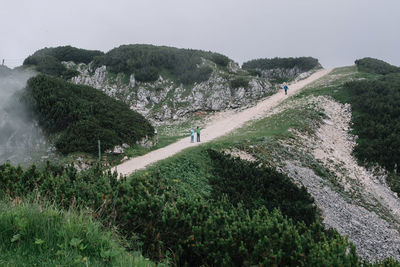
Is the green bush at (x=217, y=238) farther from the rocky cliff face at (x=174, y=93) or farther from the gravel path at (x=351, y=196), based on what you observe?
the rocky cliff face at (x=174, y=93)

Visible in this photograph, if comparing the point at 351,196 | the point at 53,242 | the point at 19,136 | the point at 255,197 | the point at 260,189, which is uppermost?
the point at 53,242

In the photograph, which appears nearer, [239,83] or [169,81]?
[239,83]

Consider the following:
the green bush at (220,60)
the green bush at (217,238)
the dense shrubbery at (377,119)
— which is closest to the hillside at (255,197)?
the green bush at (217,238)

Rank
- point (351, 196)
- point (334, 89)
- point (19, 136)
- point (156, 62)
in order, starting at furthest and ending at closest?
point (156, 62) < point (334, 89) < point (19, 136) < point (351, 196)

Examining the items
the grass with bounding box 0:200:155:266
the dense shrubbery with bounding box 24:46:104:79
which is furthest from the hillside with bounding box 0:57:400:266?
the dense shrubbery with bounding box 24:46:104:79

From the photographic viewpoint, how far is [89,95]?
2314 cm

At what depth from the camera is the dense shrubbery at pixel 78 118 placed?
56.0 feet

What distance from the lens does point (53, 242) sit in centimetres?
395

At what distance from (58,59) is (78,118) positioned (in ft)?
147

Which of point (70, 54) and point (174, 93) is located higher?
point (70, 54)

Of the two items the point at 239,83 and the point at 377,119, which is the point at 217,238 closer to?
the point at 377,119

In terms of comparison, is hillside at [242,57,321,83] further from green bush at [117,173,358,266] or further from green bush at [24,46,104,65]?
green bush at [117,173,358,266]

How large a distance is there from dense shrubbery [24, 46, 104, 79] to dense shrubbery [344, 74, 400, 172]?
45416mm

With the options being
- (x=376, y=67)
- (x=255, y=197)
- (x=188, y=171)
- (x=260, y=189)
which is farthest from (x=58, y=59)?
(x=376, y=67)
